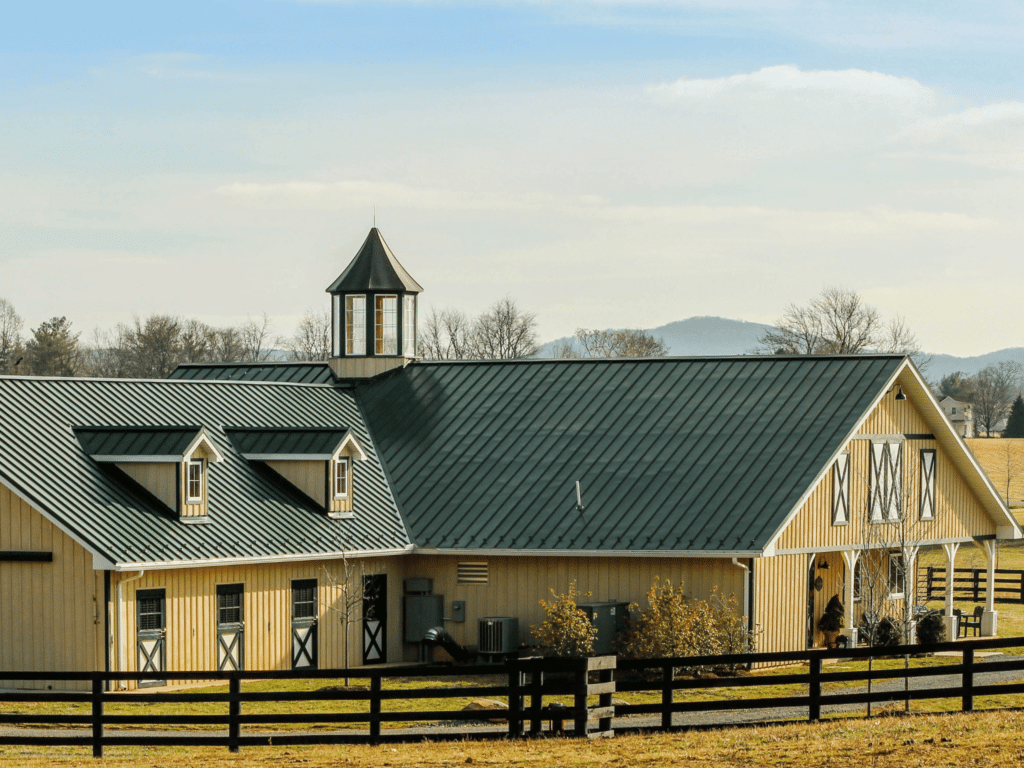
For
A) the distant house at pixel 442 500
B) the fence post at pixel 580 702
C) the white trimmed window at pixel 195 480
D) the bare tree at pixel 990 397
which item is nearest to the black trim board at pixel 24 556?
the distant house at pixel 442 500

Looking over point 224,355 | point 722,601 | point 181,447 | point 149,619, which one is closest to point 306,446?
point 181,447

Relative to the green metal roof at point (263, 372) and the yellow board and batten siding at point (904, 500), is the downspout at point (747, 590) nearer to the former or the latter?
the yellow board and batten siding at point (904, 500)

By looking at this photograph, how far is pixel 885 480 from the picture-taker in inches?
1385

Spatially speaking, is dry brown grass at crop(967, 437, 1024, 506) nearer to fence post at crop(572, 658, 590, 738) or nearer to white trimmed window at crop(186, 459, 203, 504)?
white trimmed window at crop(186, 459, 203, 504)

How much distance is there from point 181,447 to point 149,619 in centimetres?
325

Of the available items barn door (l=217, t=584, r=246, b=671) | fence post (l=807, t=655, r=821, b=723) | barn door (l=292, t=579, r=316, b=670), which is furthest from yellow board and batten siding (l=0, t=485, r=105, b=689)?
fence post (l=807, t=655, r=821, b=723)

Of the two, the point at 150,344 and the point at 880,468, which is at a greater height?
the point at 150,344

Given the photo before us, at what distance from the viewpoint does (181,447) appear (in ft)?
97.3

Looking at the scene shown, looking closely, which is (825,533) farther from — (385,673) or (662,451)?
(385,673)

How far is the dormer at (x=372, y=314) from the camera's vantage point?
1596 inches

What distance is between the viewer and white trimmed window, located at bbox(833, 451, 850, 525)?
1310 inches

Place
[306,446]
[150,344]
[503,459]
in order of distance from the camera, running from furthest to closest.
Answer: [150,344]
[503,459]
[306,446]

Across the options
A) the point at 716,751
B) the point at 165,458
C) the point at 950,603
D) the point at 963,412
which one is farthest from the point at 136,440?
the point at 963,412

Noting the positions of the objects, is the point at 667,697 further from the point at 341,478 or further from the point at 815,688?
the point at 341,478
